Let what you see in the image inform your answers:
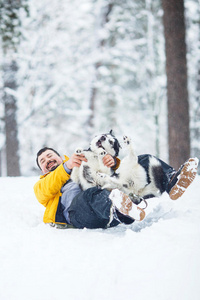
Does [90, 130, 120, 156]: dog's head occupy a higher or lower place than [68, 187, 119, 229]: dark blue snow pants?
higher

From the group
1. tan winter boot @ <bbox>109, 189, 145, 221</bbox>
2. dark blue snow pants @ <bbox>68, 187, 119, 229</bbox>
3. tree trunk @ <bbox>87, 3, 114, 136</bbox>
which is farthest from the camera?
tree trunk @ <bbox>87, 3, 114, 136</bbox>

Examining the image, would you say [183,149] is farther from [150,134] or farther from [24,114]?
[150,134]

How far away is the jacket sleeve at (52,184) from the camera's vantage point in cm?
272

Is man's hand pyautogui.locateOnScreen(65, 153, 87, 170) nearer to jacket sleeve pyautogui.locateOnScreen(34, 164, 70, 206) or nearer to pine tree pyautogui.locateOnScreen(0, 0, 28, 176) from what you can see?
jacket sleeve pyautogui.locateOnScreen(34, 164, 70, 206)

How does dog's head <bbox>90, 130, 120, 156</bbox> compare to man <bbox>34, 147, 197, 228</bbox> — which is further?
dog's head <bbox>90, 130, 120, 156</bbox>

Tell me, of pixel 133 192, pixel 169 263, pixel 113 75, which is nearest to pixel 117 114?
pixel 113 75

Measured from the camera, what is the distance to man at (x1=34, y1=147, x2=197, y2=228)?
2.19 metres

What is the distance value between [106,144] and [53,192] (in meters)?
0.76

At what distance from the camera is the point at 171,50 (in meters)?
5.29

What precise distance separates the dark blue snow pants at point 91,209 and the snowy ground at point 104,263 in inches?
3.6

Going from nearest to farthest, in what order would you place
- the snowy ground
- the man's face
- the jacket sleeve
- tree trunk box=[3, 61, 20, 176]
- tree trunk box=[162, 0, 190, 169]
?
the snowy ground → the jacket sleeve → the man's face → tree trunk box=[162, 0, 190, 169] → tree trunk box=[3, 61, 20, 176]

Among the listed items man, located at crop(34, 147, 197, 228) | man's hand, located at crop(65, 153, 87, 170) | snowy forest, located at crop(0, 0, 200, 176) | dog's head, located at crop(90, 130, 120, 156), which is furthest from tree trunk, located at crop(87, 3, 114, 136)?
man's hand, located at crop(65, 153, 87, 170)

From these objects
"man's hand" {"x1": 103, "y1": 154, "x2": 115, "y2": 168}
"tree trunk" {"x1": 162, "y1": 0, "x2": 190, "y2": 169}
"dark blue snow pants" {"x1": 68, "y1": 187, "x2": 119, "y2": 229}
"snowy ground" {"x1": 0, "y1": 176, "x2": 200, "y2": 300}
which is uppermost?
"tree trunk" {"x1": 162, "y1": 0, "x2": 190, "y2": 169}

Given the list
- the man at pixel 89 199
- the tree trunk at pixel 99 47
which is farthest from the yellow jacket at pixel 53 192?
the tree trunk at pixel 99 47
